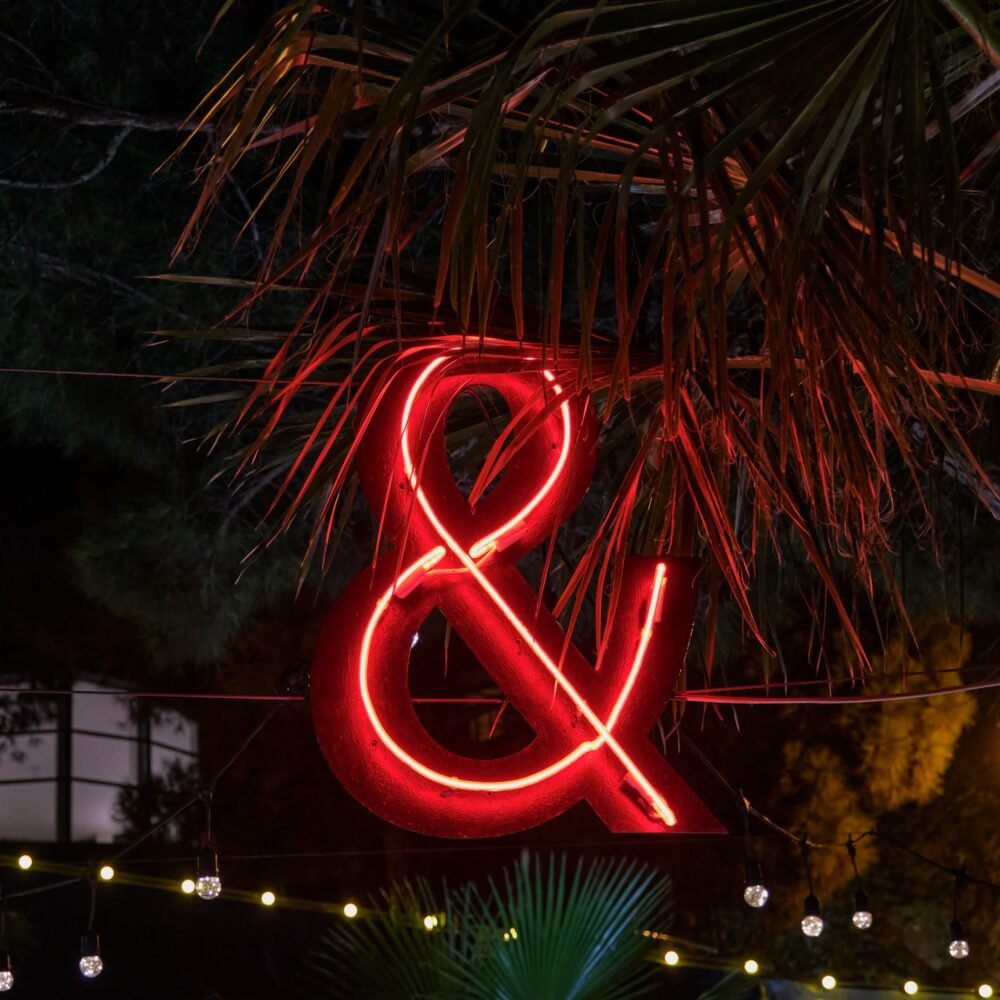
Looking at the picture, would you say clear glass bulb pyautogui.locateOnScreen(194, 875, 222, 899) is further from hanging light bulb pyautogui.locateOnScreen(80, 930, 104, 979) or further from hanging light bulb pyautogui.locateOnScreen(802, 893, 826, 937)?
hanging light bulb pyautogui.locateOnScreen(802, 893, 826, 937)

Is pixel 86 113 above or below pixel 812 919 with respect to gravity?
above

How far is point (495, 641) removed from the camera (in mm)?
2252

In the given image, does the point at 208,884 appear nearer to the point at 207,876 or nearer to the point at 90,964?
the point at 207,876

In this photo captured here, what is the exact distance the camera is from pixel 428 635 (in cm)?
727

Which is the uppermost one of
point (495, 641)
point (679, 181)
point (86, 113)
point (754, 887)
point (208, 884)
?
point (86, 113)

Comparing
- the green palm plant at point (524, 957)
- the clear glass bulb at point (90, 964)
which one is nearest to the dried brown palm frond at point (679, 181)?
the clear glass bulb at point (90, 964)

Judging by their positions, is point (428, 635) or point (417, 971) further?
point (428, 635)

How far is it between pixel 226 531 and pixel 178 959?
314cm

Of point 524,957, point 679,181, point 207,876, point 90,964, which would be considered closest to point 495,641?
point 679,181

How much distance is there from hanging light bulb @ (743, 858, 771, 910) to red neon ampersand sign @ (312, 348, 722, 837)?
1992 millimetres

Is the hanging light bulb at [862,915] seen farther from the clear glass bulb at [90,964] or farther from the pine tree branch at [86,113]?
the pine tree branch at [86,113]

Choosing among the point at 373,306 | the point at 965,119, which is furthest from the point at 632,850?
the point at 373,306

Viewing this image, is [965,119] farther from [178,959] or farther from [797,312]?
[178,959]

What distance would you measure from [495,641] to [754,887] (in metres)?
2.31
